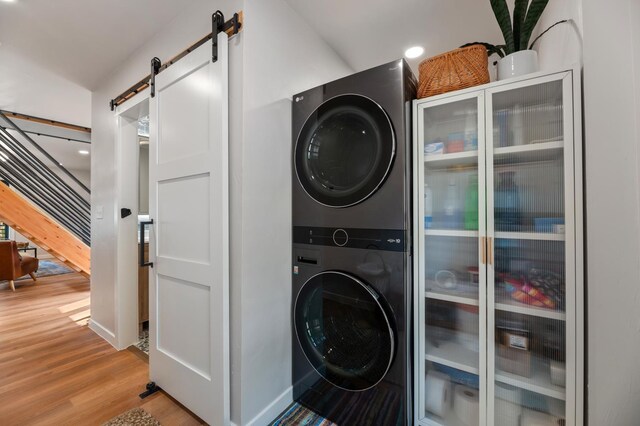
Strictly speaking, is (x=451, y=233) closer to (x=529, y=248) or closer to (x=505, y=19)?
(x=529, y=248)

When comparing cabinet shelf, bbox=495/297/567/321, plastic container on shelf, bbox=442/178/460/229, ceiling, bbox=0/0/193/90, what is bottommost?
cabinet shelf, bbox=495/297/567/321

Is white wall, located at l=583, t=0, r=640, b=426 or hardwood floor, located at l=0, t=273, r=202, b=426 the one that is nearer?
white wall, located at l=583, t=0, r=640, b=426

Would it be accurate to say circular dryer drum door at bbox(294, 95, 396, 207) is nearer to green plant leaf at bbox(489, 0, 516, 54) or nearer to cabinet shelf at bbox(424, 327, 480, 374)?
green plant leaf at bbox(489, 0, 516, 54)

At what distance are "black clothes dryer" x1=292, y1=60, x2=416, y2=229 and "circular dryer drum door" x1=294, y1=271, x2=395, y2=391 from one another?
1.14 feet

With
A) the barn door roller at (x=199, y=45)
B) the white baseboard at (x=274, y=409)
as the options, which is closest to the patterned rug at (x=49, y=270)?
the barn door roller at (x=199, y=45)

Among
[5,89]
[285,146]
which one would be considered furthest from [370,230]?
[5,89]

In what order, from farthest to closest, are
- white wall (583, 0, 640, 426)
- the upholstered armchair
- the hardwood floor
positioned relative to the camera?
1. the upholstered armchair
2. the hardwood floor
3. white wall (583, 0, 640, 426)

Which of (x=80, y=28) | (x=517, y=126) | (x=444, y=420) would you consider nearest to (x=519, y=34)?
(x=517, y=126)

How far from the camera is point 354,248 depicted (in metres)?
1.32

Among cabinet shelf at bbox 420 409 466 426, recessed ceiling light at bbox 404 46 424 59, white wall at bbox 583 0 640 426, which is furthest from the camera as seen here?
recessed ceiling light at bbox 404 46 424 59

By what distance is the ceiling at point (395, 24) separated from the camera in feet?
5.08

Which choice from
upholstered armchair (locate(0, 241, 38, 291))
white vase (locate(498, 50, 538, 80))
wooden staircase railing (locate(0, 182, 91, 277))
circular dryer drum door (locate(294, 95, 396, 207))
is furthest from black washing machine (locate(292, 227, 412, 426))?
upholstered armchair (locate(0, 241, 38, 291))

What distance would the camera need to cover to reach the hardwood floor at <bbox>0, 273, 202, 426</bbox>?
151 centimetres

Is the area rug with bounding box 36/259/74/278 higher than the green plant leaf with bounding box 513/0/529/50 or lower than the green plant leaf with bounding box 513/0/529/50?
lower
